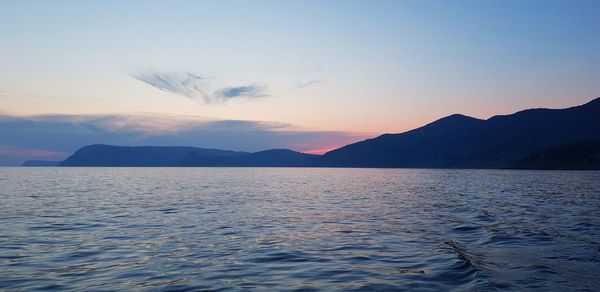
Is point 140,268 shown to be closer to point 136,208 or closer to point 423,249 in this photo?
point 423,249

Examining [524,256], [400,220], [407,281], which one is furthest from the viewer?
[400,220]

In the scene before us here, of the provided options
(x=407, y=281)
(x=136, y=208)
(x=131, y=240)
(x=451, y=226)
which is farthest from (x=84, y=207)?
(x=407, y=281)

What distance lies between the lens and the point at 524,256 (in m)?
20.6

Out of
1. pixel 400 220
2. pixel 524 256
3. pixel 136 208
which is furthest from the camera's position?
pixel 136 208

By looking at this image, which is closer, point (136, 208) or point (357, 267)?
point (357, 267)

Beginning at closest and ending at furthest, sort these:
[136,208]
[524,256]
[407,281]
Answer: [407,281]
[524,256]
[136,208]

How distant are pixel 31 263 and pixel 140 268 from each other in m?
4.79

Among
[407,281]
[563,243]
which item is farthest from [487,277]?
[563,243]

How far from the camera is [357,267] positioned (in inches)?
732

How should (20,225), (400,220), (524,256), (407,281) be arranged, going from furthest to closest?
(400,220) → (20,225) → (524,256) → (407,281)

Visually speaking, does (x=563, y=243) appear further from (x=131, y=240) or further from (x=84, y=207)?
(x=84, y=207)

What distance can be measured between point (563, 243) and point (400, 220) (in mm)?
12669

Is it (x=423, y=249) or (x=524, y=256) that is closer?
(x=524, y=256)

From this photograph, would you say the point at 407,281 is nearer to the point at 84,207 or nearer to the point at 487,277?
the point at 487,277
